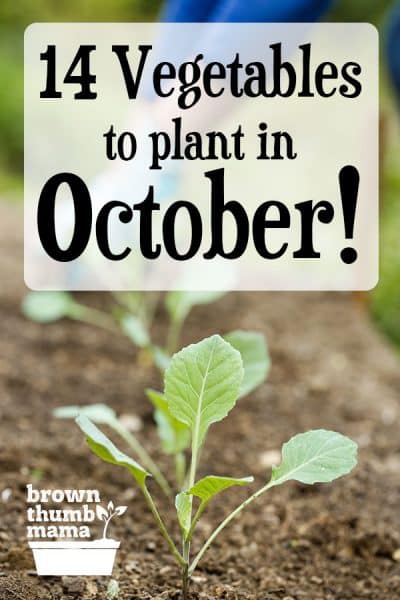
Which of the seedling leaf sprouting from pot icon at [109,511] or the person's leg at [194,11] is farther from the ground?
the person's leg at [194,11]

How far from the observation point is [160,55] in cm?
139

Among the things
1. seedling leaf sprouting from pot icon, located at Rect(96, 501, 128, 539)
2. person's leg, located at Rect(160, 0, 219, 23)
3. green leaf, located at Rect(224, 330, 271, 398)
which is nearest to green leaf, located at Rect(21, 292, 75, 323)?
person's leg, located at Rect(160, 0, 219, 23)

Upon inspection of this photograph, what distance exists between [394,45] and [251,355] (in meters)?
1.17

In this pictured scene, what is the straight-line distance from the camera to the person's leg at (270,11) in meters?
1.30

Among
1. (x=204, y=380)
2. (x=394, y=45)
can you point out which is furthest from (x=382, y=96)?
(x=204, y=380)

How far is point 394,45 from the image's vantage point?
1.86m

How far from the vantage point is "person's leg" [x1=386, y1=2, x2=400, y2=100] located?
1.84 meters

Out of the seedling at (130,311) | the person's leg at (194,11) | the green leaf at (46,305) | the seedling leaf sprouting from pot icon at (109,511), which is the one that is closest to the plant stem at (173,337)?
the seedling at (130,311)

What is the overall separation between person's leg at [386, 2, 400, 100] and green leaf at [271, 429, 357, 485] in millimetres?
1320

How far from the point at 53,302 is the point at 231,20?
658mm

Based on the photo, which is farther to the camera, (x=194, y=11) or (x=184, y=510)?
(x=194, y=11)

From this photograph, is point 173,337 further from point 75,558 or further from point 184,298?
point 75,558

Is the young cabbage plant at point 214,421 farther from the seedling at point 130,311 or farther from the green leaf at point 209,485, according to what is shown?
the seedling at point 130,311

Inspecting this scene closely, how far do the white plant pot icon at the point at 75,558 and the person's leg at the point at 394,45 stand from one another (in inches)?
54.4
